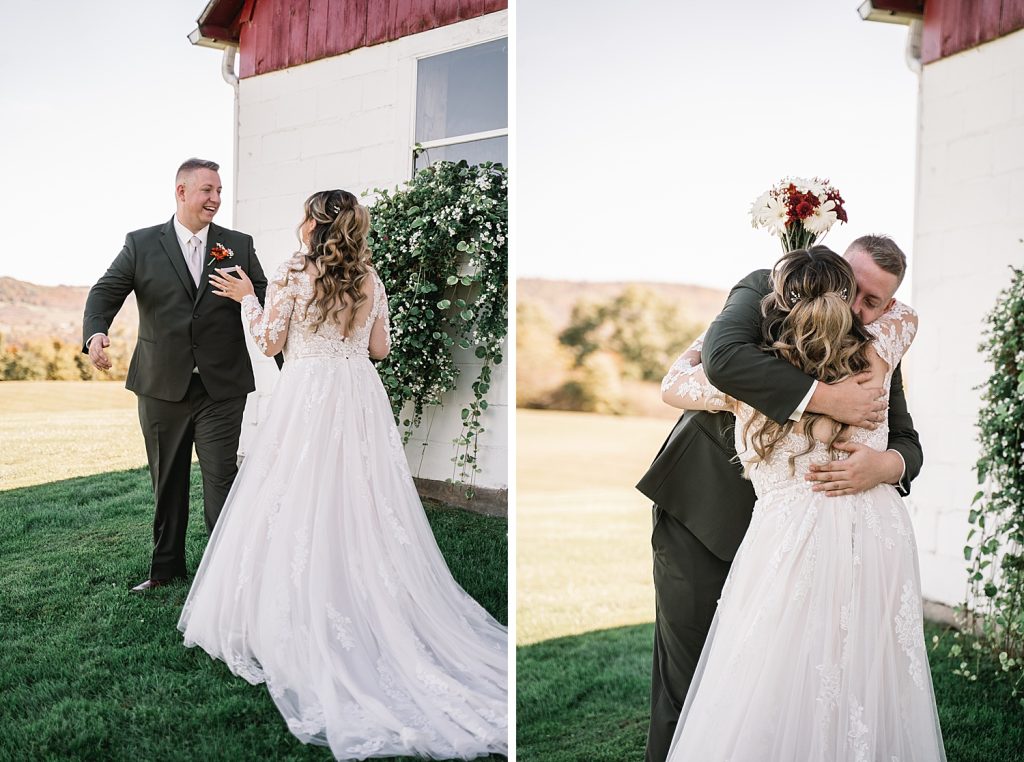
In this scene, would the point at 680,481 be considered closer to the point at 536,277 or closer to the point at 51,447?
the point at 51,447

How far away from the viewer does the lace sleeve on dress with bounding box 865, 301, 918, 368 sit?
1863 millimetres

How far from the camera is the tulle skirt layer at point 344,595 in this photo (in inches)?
87.7

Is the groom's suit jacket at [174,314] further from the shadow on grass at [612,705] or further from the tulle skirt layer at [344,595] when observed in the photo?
the shadow on grass at [612,705]

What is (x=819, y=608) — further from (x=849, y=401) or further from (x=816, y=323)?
(x=816, y=323)

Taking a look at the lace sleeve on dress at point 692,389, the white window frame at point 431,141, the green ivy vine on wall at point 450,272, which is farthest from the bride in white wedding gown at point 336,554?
the lace sleeve on dress at point 692,389

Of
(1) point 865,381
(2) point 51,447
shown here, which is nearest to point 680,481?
(1) point 865,381

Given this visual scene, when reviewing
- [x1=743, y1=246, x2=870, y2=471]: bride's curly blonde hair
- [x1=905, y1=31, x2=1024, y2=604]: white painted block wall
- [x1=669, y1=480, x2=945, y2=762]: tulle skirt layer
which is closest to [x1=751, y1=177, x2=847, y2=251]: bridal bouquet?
[x1=743, y1=246, x2=870, y2=471]: bride's curly blonde hair

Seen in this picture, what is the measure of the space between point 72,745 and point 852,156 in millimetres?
3865

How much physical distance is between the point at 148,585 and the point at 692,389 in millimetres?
1624

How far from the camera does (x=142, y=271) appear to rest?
231cm

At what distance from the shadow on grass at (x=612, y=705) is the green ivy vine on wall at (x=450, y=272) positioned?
3.48 feet

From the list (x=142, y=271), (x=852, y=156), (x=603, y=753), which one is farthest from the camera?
(x=852, y=156)

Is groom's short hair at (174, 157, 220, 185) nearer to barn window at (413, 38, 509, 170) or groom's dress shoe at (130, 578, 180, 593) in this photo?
barn window at (413, 38, 509, 170)

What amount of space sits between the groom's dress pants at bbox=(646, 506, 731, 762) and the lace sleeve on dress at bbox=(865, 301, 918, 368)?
66 centimetres
